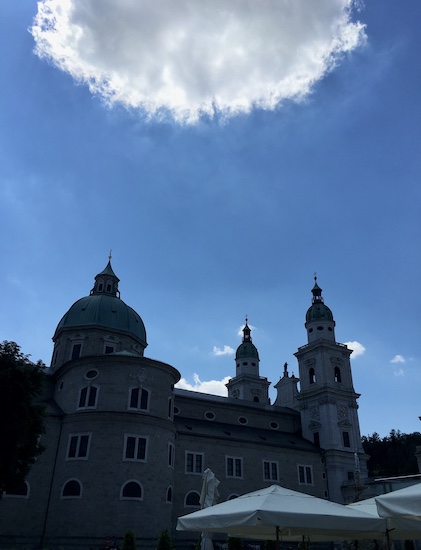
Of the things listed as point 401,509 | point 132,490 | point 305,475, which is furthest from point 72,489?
point 401,509

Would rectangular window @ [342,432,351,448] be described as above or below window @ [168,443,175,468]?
above

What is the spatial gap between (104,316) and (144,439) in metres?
15.6

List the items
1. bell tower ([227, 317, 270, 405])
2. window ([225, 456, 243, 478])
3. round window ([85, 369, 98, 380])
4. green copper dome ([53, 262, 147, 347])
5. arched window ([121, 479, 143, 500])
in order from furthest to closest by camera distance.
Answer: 1. bell tower ([227, 317, 270, 405])
2. green copper dome ([53, 262, 147, 347])
3. window ([225, 456, 243, 478])
4. round window ([85, 369, 98, 380])
5. arched window ([121, 479, 143, 500])

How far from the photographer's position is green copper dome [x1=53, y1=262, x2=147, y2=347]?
1834 inches

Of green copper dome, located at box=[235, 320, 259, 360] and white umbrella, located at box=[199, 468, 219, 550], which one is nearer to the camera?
white umbrella, located at box=[199, 468, 219, 550]

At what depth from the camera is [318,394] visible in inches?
2136

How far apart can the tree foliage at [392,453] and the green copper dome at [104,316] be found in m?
49.9

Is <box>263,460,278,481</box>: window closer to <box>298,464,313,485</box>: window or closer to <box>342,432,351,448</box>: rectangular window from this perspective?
<box>298,464,313,485</box>: window

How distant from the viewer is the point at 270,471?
4500cm

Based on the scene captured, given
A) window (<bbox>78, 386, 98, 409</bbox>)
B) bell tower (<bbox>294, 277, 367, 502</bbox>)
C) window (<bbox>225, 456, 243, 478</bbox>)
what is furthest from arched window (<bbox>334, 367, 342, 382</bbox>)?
window (<bbox>78, 386, 98, 409</bbox>)

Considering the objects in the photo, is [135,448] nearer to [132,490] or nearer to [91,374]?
[132,490]

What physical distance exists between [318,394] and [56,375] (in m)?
29.4

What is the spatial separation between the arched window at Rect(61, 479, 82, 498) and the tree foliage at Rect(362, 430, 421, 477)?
5616 cm

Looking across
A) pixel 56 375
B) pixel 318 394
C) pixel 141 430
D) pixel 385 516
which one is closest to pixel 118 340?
pixel 56 375
